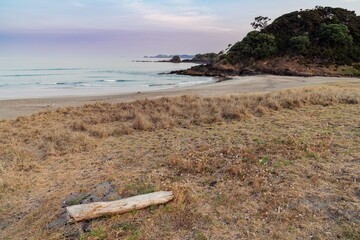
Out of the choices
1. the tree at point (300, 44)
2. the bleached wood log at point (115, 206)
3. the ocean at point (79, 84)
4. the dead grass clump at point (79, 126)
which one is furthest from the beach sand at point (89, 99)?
the tree at point (300, 44)

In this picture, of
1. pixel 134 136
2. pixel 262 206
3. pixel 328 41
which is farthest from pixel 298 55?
pixel 262 206

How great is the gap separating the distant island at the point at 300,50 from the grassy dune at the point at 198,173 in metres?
39.0

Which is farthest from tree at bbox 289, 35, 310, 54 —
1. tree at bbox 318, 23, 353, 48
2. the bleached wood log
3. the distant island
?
the bleached wood log

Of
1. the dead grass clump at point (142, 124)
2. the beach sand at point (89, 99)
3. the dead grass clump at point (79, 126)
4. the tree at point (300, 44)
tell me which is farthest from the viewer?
the tree at point (300, 44)

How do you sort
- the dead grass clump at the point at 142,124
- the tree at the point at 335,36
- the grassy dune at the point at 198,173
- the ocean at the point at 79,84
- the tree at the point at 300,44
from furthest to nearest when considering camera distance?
the tree at the point at 335,36 → the tree at the point at 300,44 → the ocean at the point at 79,84 → the dead grass clump at the point at 142,124 → the grassy dune at the point at 198,173

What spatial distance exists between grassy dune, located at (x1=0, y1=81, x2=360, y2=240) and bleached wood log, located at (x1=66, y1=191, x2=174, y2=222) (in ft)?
0.34

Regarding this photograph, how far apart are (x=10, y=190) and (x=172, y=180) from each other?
301 centimetres

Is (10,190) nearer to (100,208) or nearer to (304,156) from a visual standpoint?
(100,208)

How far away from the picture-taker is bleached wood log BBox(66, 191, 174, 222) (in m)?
4.64

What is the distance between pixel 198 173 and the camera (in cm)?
627

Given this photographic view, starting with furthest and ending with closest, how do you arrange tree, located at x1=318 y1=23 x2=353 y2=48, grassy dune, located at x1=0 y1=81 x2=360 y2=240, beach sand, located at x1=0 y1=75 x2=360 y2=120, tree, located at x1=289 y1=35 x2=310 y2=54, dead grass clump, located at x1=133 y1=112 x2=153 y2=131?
tree, located at x1=318 y1=23 x2=353 y2=48 < tree, located at x1=289 y1=35 x2=310 y2=54 < beach sand, located at x1=0 y1=75 x2=360 y2=120 < dead grass clump, located at x1=133 y1=112 x2=153 y2=131 < grassy dune, located at x1=0 y1=81 x2=360 y2=240

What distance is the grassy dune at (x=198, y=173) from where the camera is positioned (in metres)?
4.55

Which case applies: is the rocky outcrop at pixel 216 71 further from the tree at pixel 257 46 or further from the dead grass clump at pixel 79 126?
the dead grass clump at pixel 79 126

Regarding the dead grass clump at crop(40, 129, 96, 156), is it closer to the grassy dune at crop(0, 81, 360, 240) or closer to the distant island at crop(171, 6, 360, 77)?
the grassy dune at crop(0, 81, 360, 240)
